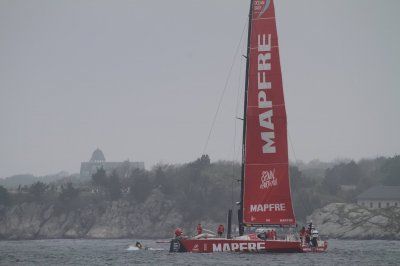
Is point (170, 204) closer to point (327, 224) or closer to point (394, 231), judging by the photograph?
point (327, 224)

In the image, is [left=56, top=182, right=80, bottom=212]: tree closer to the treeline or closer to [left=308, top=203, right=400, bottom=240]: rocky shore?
the treeline

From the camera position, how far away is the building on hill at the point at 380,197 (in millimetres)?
142125

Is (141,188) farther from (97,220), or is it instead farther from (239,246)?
(239,246)

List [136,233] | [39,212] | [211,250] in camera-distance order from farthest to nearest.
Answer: [39,212] < [136,233] < [211,250]

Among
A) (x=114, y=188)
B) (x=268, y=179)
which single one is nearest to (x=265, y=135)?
(x=268, y=179)

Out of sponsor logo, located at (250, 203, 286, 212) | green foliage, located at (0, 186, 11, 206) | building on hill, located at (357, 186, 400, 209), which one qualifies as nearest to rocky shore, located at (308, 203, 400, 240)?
building on hill, located at (357, 186, 400, 209)

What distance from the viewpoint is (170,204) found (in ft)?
495

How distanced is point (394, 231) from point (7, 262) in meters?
77.8

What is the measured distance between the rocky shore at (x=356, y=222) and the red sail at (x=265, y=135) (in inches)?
2700

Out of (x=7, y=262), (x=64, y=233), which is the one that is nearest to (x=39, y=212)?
(x=64, y=233)

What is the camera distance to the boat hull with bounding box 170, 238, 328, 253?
45.6m

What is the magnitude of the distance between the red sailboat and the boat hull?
1309 mm

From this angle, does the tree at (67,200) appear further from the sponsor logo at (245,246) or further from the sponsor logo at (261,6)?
the sponsor logo at (245,246)

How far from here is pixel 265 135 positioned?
158 ft
